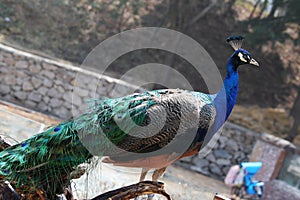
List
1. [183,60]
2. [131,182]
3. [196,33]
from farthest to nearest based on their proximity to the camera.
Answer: [196,33] → [183,60] → [131,182]

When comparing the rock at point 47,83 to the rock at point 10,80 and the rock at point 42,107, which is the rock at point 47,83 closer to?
the rock at point 42,107

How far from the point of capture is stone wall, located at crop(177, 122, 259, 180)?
7.88 meters

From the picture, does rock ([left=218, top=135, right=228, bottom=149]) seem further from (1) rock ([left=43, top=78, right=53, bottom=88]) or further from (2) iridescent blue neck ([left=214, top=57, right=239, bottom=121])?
(2) iridescent blue neck ([left=214, top=57, right=239, bottom=121])

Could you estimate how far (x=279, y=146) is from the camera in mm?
6871

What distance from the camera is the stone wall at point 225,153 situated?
25.9ft

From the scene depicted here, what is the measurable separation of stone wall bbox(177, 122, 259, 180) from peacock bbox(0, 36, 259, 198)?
481cm

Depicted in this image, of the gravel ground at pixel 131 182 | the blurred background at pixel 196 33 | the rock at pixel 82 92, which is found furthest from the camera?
the blurred background at pixel 196 33

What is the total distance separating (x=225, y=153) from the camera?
8.03 meters

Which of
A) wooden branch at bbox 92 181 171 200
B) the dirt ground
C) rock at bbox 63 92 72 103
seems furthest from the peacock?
rock at bbox 63 92 72 103

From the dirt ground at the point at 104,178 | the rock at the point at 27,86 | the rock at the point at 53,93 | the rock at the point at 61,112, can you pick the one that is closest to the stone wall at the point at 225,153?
the dirt ground at the point at 104,178

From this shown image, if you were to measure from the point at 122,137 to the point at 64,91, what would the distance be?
5640 mm

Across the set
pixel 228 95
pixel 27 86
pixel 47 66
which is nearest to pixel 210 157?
pixel 47 66

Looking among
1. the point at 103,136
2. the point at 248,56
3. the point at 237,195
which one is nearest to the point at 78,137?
the point at 103,136

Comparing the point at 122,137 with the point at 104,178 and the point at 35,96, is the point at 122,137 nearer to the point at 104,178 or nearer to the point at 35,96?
the point at 104,178
